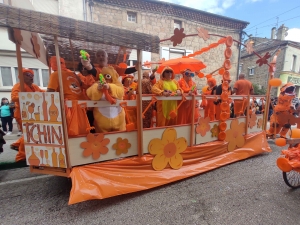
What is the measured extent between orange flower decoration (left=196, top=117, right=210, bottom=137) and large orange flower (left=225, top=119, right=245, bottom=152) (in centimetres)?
64

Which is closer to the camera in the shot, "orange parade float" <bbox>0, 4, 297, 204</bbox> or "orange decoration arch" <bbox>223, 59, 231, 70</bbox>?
"orange parade float" <bbox>0, 4, 297, 204</bbox>

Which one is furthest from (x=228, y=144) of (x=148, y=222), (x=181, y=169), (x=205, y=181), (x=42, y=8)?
(x=42, y=8)

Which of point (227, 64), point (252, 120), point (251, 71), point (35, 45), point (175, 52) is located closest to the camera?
point (35, 45)

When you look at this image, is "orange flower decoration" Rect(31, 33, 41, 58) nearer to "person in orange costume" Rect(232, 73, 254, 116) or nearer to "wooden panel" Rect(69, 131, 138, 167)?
"wooden panel" Rect(69, 131, 138, 167)

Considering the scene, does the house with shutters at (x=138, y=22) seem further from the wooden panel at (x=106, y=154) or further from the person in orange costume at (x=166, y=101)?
the wooden panel at (x=106, y=154)

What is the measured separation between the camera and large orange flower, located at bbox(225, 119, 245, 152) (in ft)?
11.8

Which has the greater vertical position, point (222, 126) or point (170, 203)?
point (222, 126)

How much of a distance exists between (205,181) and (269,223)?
41.1 inches

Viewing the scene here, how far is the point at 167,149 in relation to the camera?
9.07 ft

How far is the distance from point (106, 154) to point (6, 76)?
9.43 meters

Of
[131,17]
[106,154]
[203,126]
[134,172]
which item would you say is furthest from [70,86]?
[131,17]

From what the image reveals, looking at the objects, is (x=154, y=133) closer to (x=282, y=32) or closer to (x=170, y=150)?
(x=170, y=150)

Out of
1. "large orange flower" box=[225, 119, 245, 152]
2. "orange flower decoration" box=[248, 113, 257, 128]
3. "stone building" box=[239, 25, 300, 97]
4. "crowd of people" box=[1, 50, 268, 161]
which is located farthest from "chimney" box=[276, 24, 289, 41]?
"large orange flower" box=[225, 119, 245, 152]

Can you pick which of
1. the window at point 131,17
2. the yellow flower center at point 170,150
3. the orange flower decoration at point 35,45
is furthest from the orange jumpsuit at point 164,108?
the window at point 131,17
